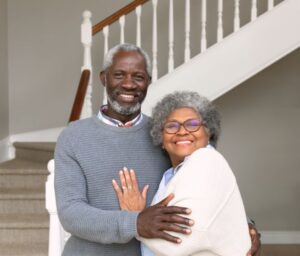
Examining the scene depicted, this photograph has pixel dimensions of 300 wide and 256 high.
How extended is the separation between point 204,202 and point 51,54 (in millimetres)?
4855

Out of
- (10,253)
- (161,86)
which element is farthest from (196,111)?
(161,86)

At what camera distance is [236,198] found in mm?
1242

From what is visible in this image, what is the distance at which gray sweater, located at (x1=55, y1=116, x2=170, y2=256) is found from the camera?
4.52 feet

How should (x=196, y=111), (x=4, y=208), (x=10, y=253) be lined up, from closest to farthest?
(x=196, y=111) → (x=10, y=253) → (x=4, y=208)

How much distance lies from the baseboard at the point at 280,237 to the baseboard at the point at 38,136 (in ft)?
8.04

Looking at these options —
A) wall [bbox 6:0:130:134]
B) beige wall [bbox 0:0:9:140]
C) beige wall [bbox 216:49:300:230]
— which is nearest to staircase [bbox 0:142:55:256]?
beige wall [bbox 0:0:9:140]

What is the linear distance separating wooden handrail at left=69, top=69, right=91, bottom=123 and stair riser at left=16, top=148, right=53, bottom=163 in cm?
102

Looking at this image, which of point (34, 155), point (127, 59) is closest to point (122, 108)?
point (127, 59)

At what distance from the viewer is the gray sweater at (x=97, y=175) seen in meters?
1.38

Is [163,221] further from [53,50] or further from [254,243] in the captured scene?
[53,50]

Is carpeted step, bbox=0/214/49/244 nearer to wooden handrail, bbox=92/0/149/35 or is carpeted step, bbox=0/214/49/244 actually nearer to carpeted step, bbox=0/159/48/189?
carpeted step, bbox=0/159/48/189

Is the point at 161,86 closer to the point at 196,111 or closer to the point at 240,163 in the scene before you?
the point at 240,163

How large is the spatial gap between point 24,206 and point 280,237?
284 cm

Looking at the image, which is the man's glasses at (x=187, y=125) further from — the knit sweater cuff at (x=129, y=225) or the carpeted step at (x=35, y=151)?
the carpeted step at (x=35, y=151)
